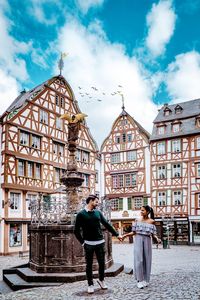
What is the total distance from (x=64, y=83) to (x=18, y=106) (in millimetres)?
5722

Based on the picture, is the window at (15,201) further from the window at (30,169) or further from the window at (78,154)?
the window at (78,154)

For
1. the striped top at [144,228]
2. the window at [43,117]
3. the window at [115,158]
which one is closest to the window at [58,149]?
the window at [43,117]

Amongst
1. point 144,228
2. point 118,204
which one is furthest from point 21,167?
point 144,228

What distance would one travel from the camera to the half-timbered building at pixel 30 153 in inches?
995

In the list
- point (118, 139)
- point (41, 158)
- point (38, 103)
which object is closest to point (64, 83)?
point (38, 103)

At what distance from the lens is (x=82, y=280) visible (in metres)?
9.27

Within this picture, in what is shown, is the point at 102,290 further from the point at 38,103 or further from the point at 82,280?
the point at 38,103

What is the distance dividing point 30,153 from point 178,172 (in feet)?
46.7

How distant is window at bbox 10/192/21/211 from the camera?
2569 centimetres

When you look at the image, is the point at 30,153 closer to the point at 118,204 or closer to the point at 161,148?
the point at 118,204

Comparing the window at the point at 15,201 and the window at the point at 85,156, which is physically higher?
the window at the point at 85,156

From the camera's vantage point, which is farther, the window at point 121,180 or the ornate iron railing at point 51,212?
the window at point 121,180

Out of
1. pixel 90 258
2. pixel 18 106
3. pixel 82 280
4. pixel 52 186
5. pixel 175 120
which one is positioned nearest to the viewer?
pixel 90 258

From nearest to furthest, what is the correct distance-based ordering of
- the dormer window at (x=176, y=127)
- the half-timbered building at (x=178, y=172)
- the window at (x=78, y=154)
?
the window at (x=78, y=154) < the half-timbered building at (x=178, y=172) < the dormer window at (x=176, y=127)
